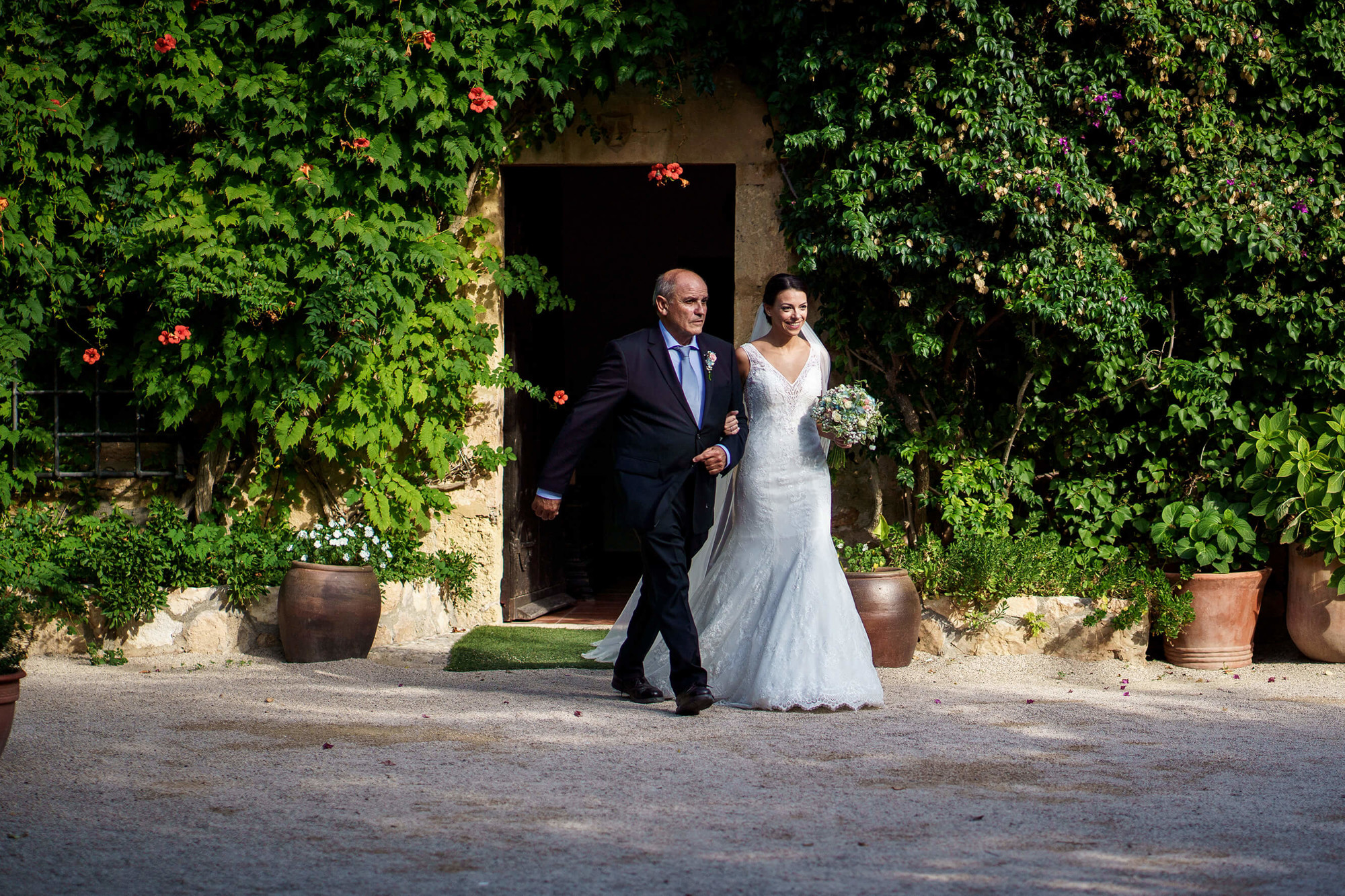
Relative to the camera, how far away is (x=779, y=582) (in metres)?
5.11

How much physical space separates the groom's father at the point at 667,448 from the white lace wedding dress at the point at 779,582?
297 millimetres

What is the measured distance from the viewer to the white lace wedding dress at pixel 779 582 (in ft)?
16.0

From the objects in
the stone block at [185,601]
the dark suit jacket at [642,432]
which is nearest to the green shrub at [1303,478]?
the dark suit jacket at [642,432]

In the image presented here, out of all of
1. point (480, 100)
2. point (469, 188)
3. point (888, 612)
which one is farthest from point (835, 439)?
point (469, 188)

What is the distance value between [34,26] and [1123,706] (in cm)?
632

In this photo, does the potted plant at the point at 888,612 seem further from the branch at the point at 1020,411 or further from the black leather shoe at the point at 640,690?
the black leather shoe at the point at 640,690

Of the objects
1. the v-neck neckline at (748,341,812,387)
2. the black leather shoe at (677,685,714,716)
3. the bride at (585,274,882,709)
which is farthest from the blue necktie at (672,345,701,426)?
the black leather shoe at (677,685,714,716)

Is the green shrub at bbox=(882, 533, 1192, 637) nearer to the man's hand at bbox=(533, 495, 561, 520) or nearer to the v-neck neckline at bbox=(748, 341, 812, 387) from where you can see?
the v-neck neckline at bbox=(748, 341, 812, 387)

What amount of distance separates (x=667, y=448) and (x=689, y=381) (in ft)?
1.02

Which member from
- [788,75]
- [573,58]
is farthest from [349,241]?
[788,75]

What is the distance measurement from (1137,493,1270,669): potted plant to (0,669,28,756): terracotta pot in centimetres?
498

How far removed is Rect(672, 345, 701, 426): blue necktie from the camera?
15.9ft

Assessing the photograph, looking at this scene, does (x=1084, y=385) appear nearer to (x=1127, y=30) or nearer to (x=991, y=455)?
(x=991, y=455)

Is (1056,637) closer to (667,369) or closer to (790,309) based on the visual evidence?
(790,309)
